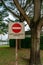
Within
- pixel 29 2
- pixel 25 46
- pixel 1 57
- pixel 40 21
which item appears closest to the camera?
pixel 40 21

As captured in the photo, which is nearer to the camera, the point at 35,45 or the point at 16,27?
the point at 16,27

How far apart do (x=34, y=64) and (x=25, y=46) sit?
1208 cm

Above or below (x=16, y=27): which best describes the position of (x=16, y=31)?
below

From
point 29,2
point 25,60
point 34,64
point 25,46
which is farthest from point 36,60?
point 25,46

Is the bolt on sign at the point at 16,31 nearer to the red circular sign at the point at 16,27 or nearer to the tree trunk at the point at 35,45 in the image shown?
the red circular sign at the point at 16,27

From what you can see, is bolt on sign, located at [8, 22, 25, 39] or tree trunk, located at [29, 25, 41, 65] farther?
tree trunk, located at [29, 25, 41, 65]

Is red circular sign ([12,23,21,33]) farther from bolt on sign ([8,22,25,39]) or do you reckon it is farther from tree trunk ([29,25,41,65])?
tree trunk ([29,25,41,65])

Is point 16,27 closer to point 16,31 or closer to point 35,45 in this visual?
point 16,31

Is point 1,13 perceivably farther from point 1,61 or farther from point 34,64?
point 34,64

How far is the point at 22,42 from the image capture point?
28906 millimetres

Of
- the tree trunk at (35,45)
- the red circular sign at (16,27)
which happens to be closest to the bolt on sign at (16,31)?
the red circular sign at (16,27)

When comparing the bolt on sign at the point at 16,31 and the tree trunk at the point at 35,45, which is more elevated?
the bolt on sign at the point at 16,31

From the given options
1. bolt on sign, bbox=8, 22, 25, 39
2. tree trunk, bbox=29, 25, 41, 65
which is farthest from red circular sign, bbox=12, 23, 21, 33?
tree trunk, bbox=29, 25, 41, 65

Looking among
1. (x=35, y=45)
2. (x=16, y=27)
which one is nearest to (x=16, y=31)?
(x=16, y=27)
